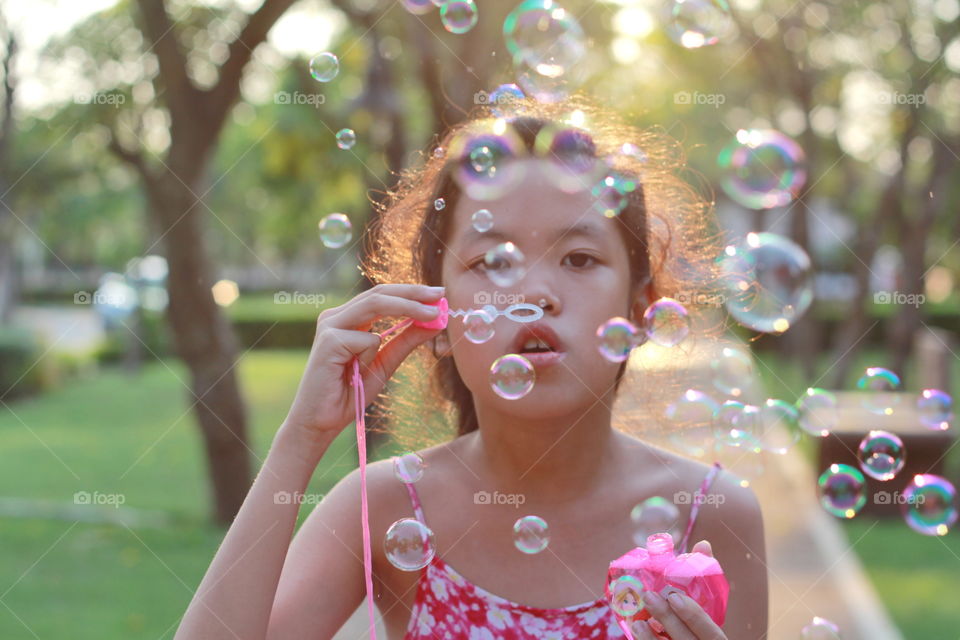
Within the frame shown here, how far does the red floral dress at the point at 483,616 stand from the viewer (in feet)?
6.25

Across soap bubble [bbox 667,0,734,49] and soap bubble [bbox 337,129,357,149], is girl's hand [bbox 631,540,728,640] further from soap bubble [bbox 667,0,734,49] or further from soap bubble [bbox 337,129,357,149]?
soap bubble [bbox 667,0,734,49]

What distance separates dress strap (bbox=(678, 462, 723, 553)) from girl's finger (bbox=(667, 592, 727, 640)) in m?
0.50

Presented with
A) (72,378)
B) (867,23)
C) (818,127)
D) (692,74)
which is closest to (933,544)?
(867,23)

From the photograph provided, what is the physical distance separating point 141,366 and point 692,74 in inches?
498

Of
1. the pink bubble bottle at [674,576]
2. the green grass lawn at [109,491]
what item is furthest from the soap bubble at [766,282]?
the green grass lawn at [109,491]

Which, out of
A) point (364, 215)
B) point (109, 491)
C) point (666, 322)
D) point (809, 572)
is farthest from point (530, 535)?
point (364, 215)

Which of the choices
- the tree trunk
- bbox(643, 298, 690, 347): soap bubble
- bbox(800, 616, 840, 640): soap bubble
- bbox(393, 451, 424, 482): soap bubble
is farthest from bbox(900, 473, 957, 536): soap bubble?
the tree trunk

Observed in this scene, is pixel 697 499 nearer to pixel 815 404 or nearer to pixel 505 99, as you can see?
pixel 815 404

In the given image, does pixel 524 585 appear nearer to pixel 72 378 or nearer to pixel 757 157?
pixel 757 157

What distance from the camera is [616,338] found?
201 centimetres

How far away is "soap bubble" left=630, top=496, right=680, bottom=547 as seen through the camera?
6.53 feet

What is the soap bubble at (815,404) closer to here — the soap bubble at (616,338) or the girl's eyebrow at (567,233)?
the soap bubble at (616,338)

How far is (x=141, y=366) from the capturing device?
71.7 ft

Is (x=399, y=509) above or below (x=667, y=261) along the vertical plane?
below
